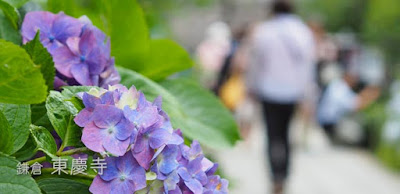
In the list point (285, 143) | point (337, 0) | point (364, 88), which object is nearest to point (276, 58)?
point (285, 143)

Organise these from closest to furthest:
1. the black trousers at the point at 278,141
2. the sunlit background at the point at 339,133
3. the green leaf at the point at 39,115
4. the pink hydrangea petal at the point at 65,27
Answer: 1. the green leaf at the point at 39,115
2. the pink hydrangea petal at the point at 65,27
3. the black trousers at the point at 278,141
4. the sunlit background at the point at 339,133

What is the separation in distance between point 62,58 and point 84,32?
0.05 metres

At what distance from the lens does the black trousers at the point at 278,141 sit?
19.5 feet

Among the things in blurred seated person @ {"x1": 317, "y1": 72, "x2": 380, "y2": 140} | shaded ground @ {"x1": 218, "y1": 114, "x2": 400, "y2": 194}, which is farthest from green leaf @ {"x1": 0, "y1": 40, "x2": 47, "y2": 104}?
blurred seated person @ {"x1": 317, "y1": 72, "x2": 380, "y2": 140}

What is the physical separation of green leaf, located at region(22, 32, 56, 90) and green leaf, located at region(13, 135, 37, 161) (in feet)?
0.25

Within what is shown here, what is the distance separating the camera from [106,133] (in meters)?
0.69

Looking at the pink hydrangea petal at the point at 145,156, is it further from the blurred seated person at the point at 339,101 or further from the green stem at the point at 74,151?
the blurred seated person at the point at 339,101

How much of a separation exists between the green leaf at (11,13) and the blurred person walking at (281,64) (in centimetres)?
481

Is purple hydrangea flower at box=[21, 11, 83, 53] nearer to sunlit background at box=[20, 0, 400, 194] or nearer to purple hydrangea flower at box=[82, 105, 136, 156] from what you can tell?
purple hydrangea flower at box=[82, 105, 136, 156]

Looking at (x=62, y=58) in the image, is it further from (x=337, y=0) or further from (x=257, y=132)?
(x=337, y=0)

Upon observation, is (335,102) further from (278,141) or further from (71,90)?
(71,90)

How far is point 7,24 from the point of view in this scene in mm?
898

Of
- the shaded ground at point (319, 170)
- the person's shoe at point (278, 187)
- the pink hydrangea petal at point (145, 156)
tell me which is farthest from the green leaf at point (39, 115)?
the shaded ground at point (319, 170)

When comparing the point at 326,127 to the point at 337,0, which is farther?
the point at 337,0
